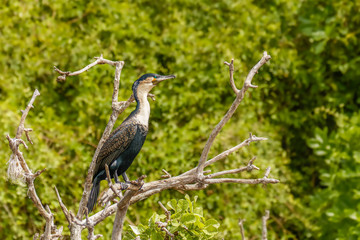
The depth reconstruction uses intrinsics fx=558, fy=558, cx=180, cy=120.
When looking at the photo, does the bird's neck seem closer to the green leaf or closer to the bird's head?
the bird's head

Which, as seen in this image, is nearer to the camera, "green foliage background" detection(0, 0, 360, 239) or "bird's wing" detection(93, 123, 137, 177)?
"bird's wing" detection(93, 123, 137, 177)

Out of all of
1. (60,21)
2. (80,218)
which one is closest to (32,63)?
(60,21)

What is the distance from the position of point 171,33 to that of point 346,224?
6.81 ft

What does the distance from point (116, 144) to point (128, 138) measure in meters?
0.06

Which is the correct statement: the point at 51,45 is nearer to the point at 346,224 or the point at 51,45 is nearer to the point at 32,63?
the point at 32,63

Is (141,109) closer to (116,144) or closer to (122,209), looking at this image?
(116,144)

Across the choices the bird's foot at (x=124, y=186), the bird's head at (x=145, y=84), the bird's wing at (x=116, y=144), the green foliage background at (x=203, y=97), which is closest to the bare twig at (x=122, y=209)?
the bird's foot at (x=124, y=186)

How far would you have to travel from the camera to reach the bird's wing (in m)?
2.11

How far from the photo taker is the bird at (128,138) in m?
2.09

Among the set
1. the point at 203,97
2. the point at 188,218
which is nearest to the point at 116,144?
the point at 188,218

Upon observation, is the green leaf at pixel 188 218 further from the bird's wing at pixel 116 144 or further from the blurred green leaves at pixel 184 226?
the bird's wing at pixel 116 144

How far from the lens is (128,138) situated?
2.11 m

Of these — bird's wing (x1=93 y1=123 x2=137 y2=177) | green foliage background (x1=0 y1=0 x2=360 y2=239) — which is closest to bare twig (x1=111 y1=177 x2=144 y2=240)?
bird's wing (x1=93 y1=123 x2=137 y2=177)

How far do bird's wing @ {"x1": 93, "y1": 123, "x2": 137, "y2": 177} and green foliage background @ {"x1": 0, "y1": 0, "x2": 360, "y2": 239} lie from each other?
1487 mm
